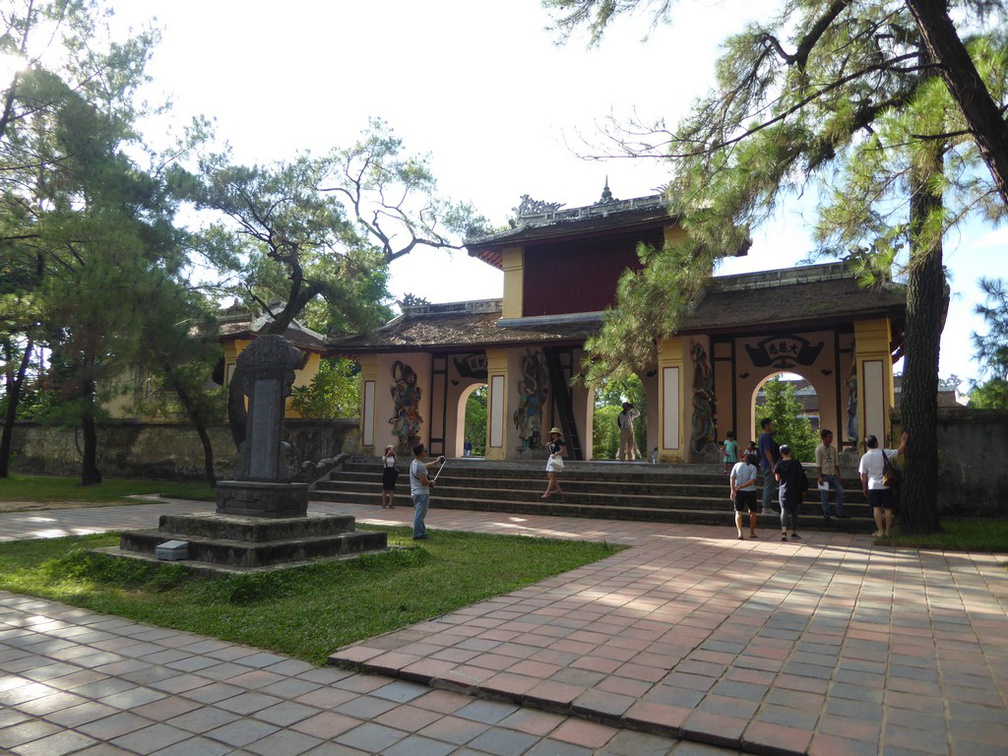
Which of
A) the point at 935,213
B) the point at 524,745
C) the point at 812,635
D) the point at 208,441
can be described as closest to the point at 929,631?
the point at 812,635

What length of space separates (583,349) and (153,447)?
1338 centimetres

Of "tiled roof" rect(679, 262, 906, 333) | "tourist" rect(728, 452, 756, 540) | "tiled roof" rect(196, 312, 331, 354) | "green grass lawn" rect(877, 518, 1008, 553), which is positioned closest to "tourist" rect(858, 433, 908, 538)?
"green grass lawn" rect(877, 518, 1008, 553)

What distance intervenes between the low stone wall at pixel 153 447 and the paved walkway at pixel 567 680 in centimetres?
1308

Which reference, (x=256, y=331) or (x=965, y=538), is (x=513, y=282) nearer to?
(x=256, y=331)

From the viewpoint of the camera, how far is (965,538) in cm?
925

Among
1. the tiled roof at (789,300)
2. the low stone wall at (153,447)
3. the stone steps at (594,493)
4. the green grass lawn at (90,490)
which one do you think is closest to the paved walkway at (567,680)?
the stone steps at (594,493)

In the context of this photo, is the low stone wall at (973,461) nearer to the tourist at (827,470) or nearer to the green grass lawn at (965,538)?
the green grass lawn at (965,538)

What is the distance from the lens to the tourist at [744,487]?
9422mm

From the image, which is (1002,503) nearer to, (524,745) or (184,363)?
(524,745)

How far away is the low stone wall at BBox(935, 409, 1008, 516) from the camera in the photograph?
11023 millimetres

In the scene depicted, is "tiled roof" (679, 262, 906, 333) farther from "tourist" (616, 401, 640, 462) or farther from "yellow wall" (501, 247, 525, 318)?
"yellow wall" (501, 247, 525, 318)

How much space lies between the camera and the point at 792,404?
74.2 ft

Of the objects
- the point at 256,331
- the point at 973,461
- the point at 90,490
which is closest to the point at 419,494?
the point at 973,461

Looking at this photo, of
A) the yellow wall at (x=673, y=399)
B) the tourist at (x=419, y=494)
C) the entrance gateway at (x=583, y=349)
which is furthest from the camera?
the yellow wall at (x=673, y=399)
